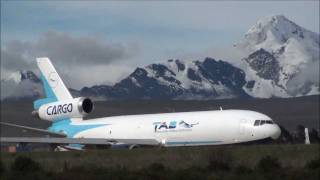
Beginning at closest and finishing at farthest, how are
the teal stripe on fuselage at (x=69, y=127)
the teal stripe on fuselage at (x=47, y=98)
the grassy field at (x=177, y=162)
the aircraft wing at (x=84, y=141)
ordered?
1. the grassy field at (x=177, y=162)
2. the aircraft wing at (x=84, y=141)
3. the teal stripe on fuselage at (x=69, y=127)
4. the teal stripe on fuselage at (x=47, y=98)

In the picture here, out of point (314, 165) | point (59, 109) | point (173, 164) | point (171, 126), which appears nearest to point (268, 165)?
point (314, 165)

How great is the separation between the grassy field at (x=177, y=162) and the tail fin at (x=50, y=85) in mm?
27932

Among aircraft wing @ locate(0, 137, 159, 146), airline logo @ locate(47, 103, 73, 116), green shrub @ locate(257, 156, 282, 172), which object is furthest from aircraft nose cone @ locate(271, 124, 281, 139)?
airline logo @ locate(47, 103, 73, 116)

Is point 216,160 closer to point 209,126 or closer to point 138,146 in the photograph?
point 209,126

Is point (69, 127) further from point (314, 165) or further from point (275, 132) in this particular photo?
point (314, 165)

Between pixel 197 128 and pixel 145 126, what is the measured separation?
711 cm

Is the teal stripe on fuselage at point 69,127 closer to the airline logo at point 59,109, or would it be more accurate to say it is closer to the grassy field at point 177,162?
the airline logo at point 59,109

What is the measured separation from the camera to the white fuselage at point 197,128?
6512 cm

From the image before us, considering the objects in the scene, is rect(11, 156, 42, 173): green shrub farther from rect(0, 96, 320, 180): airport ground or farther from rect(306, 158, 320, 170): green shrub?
rect(306, 158, 320, 170): green shrub

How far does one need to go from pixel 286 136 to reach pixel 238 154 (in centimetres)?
6067

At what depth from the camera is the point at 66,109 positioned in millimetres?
79562

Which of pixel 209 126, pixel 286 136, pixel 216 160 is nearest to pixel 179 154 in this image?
pixel 216 160

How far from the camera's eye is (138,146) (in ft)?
233

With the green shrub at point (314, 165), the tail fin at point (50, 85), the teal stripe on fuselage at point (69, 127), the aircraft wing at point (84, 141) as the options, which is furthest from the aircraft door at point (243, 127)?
the tail fin at point (50, 85)
